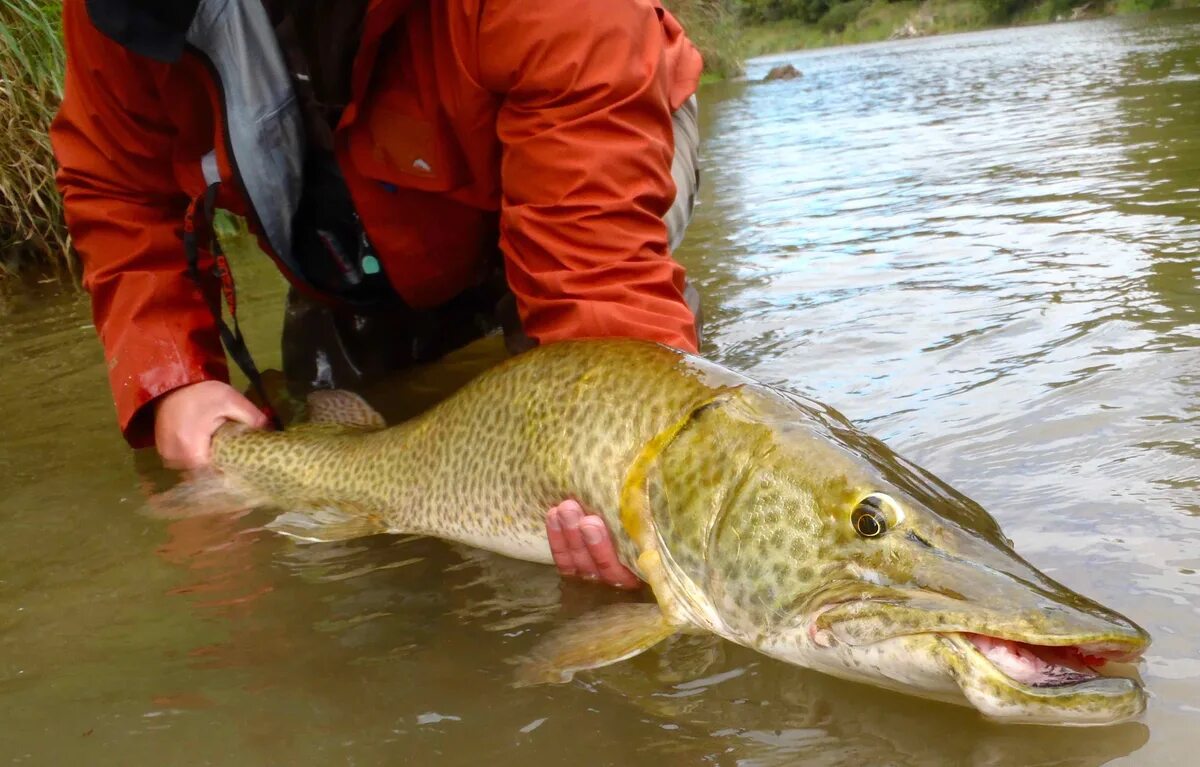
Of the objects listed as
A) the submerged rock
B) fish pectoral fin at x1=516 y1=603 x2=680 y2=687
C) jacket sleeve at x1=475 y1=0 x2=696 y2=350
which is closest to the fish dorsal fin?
jacket sleeve at x1=475 y1=0 x2=696 y2=350

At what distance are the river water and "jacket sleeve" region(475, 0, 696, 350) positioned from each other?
68 cm

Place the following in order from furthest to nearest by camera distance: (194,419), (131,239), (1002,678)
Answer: (131,239)
(194,419)
(1002,678)

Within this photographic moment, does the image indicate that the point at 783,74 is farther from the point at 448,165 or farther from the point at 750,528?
the point at 750,528

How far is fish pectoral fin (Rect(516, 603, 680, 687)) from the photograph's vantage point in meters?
2.06

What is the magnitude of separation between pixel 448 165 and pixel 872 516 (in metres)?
1.80

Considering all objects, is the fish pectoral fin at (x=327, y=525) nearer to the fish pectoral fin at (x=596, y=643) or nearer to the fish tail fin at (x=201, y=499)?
the fish tail fin at (x=201, y=499)

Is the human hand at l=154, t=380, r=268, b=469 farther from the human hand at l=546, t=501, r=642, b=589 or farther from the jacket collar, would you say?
the human hand at l=546, t=501, r=642, b=589

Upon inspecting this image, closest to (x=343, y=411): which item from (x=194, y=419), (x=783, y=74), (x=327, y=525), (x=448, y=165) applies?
(x=194, y=419)

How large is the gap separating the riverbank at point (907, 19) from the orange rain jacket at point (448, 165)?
43.6 metres

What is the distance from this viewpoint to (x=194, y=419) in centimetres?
345

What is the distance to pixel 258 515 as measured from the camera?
10.5 ft

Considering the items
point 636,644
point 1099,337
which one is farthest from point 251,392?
point 1099,337

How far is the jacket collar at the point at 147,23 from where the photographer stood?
2.79m

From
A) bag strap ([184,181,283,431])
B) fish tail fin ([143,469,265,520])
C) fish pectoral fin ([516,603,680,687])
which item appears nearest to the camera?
fish pectoral fin ([516,603,680,687])
